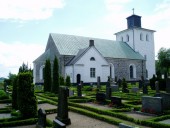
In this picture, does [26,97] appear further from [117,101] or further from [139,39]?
[139,39]

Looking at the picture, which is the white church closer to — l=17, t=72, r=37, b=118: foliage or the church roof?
the church roof

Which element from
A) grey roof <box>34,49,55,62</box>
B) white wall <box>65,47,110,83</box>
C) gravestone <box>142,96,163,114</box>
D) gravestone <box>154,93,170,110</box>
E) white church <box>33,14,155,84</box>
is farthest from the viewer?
grey roof <box>34,49,55,62</box>

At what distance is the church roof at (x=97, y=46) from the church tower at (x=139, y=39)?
137 cm

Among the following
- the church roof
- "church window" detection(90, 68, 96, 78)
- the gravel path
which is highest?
the church roof

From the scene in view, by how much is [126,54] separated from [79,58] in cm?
1218

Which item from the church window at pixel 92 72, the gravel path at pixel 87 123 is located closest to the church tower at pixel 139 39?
the church window at pixel 92 72

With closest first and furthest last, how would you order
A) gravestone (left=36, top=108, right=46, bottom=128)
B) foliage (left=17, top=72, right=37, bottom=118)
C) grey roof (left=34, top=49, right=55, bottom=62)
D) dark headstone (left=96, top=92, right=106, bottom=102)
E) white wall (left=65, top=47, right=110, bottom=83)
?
gravestone (left=36, top=108, right=46, bottom=128)
foliage (left=17, top=72, right=37, bottom=118)
dark headstone (left=96, top=92, right=106, bottom=102)
white wall (left=65, top=47, right=110, bottom=83)
grey roof (left=34, top=49, right=55, bottom=62)

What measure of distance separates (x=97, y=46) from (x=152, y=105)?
2875 centimetres

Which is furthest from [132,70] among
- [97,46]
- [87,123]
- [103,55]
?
[87,123]

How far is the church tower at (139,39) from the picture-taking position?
145 feet

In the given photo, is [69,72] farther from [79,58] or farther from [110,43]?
[110,43]

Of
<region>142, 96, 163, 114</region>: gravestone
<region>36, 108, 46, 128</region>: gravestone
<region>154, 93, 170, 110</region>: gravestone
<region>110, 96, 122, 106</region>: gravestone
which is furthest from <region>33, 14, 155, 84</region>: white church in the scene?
<region>36, 108, 46, 128</region>: gravestone

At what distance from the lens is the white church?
34.1 metres

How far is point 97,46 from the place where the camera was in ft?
129
